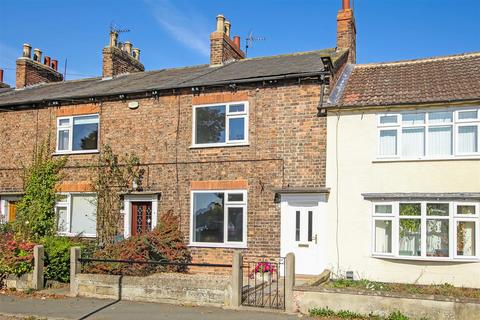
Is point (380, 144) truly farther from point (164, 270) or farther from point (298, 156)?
point (164, 270)

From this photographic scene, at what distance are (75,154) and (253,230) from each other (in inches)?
278

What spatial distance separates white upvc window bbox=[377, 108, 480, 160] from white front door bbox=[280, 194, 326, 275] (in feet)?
7.74

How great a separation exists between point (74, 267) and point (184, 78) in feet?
26.1

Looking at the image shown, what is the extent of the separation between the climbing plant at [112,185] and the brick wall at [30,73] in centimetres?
876

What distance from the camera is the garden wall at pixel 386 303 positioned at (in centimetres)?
974

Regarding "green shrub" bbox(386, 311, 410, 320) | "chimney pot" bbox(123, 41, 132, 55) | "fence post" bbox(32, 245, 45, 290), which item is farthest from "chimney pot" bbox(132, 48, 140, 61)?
"green shrub" bbox(386, 311, 410, 320)

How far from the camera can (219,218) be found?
52.5ft

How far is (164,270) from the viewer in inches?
576

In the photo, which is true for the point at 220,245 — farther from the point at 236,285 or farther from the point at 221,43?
the point at 221,43

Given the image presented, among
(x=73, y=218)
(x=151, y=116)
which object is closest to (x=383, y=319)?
(x=151, y=116)

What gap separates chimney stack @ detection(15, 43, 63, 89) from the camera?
23812 mm

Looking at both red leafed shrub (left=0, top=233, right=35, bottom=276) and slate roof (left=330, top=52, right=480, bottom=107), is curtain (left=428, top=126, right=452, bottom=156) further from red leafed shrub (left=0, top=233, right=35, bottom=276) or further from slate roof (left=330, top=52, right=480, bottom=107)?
red leafed shrub (left=0, top=233, right=35, bottom=276)

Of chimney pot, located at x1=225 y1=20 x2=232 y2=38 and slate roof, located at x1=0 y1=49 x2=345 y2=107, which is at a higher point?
chimney pot, located at x1=225 y1=20 x2=232 y2=38

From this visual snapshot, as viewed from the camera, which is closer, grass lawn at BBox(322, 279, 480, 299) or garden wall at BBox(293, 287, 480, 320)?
garden wall at BBox(293, 287, 480, 320)
